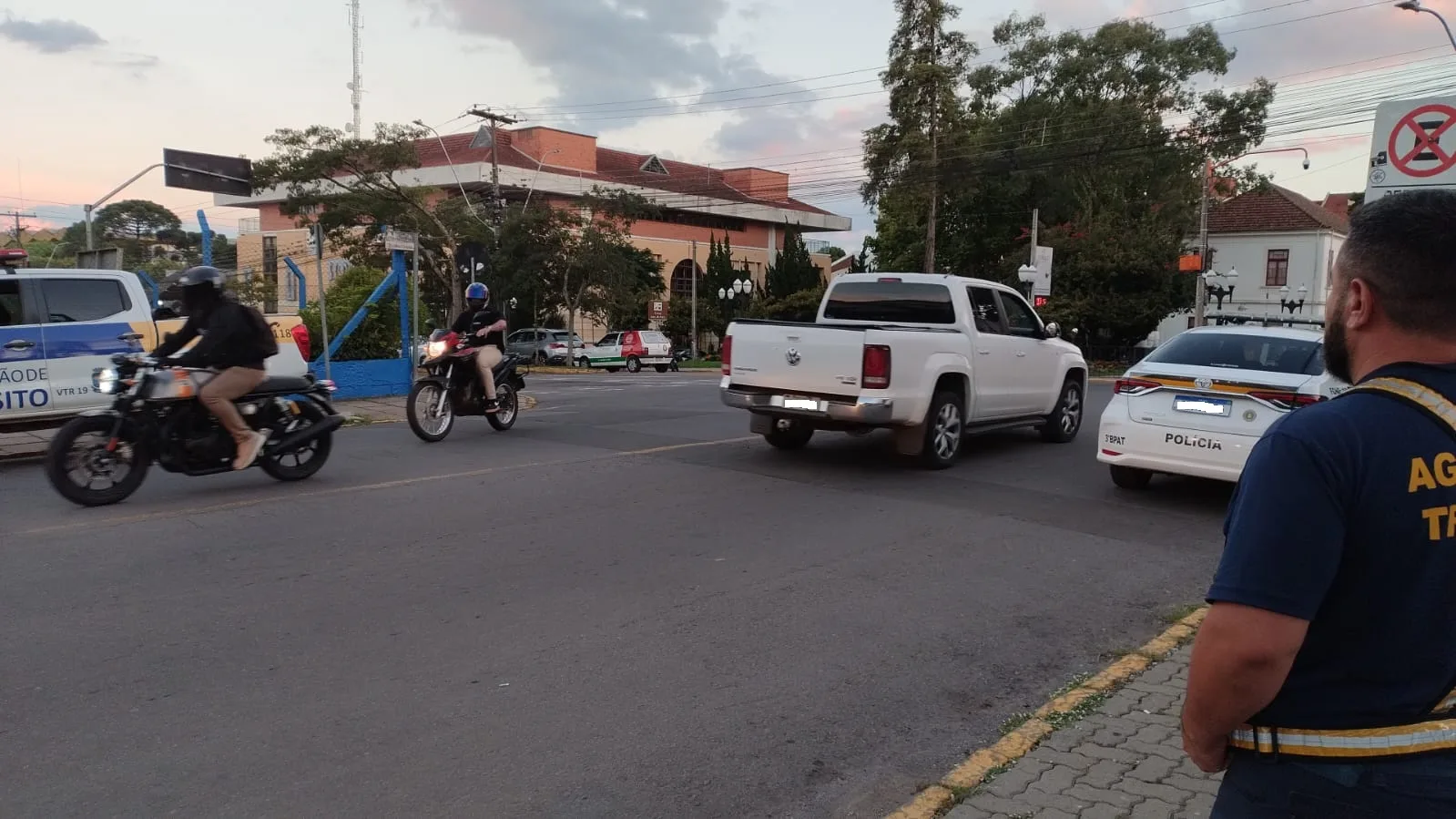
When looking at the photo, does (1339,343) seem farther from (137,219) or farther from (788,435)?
(137,219)

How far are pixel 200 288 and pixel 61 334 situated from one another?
10.7 feet

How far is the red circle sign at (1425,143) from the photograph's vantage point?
19.1 ft

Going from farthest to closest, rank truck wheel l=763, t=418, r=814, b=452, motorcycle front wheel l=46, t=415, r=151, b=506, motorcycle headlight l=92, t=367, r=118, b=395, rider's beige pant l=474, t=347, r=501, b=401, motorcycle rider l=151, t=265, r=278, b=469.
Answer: rider's beige pant l=474, t=347, r=501, b=401
truck wheel l=763, t=418, r=814, b=452
motorcycle rider l=151, t=265, r=278, b=469
motorcycle headlight l=92, t=367, r=118, b=395
motorcycle front wheel l=46, t=415, r=151, b=506

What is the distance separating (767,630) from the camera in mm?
5219

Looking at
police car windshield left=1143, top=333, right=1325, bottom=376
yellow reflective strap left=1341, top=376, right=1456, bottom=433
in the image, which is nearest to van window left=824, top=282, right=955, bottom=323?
police car windshield left=1143, top=333, right=1325, bottom=376

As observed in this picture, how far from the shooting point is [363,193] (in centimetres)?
3722

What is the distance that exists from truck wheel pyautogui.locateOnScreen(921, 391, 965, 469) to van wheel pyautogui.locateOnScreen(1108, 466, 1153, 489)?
155 centimetres

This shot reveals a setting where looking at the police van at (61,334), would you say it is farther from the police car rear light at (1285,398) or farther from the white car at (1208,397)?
the police car rear light at (1285,398)

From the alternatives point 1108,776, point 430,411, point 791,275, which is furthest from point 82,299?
point 791,275

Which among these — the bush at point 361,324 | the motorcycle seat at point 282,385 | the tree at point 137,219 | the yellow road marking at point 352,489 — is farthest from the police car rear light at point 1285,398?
the tree at point 137,219

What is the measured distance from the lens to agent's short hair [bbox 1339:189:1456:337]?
1.69 m

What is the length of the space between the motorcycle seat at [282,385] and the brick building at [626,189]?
44355 millimetres

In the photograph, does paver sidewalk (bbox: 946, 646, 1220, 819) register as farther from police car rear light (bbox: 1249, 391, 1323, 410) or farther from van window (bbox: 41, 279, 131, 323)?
van window (bbox: 41, 279, 131, 323)

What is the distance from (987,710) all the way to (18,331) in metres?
10.1
